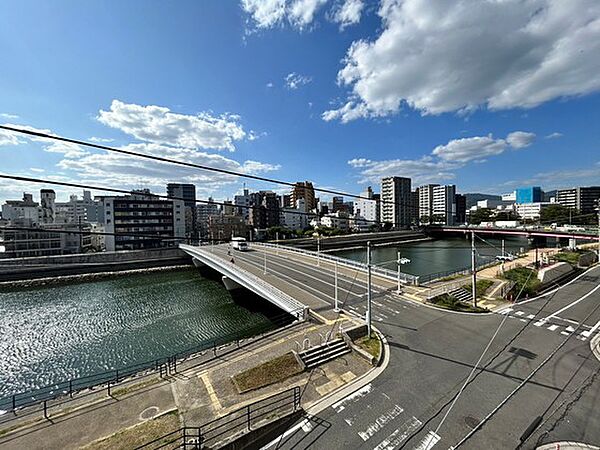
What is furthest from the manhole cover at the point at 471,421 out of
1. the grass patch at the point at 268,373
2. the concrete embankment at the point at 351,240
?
the concrete embankment at the point at 351,240

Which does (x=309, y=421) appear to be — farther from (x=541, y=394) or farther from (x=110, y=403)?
(x=541, y=394)

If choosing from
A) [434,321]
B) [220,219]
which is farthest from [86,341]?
[220,219]

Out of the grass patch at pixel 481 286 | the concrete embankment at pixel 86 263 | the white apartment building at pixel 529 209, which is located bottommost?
the concrete embankment at pixel 86 263

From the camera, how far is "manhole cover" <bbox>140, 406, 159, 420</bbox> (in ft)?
30.3

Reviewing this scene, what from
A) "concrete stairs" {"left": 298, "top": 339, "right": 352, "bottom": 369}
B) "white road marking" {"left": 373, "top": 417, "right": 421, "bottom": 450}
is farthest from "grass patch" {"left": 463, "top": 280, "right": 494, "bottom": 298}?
"white road marking" {"left": 373, "top": 417, "right": 421, "bottom": 450}

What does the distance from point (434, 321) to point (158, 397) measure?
51.4 ft

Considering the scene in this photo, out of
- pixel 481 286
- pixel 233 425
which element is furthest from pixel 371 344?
pixel 481 286

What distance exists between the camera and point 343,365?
12.6 m

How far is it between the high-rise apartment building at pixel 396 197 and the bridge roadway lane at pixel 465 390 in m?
105

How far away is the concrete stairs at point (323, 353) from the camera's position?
12531 millimetres

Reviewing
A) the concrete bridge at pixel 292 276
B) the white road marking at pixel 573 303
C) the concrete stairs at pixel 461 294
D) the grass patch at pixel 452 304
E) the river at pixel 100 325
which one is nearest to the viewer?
the white road marking at pixel 573 303

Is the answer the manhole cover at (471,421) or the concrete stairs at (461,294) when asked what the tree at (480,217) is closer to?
the concrete stairs at (461,294)

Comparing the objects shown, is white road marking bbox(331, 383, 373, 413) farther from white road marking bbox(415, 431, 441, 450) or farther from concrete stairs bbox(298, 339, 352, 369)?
white road marking bbox(415, 431, 441, 450)

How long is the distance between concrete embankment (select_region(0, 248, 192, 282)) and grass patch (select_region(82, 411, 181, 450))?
51718 millimetres
